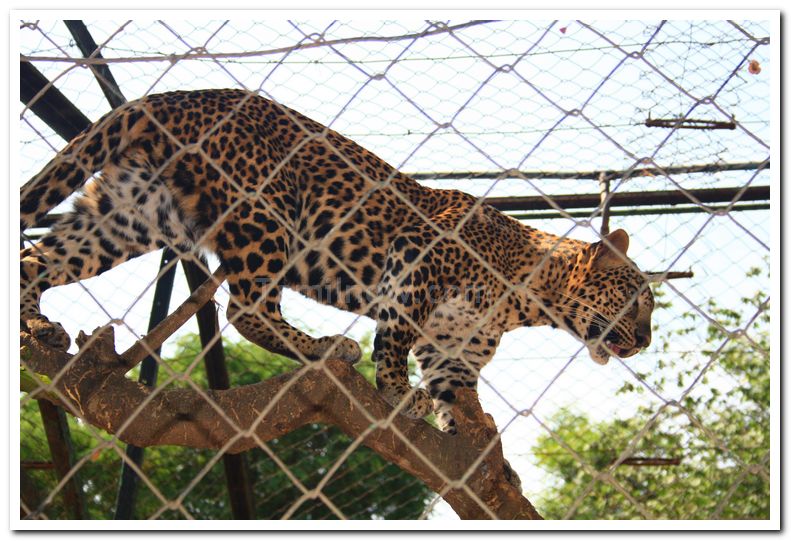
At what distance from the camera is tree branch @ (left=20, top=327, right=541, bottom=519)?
311cm

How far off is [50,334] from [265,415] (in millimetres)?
983

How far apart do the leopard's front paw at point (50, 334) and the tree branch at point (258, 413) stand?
183 millimetres

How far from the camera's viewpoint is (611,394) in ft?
23.4

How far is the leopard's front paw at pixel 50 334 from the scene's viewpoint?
347 cm

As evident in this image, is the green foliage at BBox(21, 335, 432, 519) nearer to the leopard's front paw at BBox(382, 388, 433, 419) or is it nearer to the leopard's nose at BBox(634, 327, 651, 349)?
the leopard's nose at BBox(634, 327, 651, 349)

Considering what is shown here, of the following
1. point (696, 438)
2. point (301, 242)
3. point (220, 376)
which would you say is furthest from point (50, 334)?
point (696, 438)

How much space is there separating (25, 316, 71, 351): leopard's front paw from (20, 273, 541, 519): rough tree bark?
17 centimetres

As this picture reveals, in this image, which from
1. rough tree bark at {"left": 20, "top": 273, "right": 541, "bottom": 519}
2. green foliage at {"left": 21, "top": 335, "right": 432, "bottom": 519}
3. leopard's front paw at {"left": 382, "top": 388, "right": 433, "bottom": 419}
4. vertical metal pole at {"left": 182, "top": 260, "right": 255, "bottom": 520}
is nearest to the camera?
rough tree bark at {"left": 20, "top": 273, "right": 541, "bottom": 519}

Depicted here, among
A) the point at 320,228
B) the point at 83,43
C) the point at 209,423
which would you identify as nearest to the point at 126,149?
the point at 83,43

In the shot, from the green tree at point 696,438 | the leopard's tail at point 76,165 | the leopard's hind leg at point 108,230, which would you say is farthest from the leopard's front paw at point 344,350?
the green tree at point 696,438

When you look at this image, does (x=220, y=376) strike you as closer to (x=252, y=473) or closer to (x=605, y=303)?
(x=605, y=303)

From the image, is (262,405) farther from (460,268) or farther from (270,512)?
(270,512)

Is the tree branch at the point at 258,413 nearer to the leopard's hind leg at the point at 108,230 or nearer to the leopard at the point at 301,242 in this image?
the leopard at the point at 301,242

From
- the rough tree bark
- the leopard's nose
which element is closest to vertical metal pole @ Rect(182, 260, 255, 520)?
the rough tree bark
